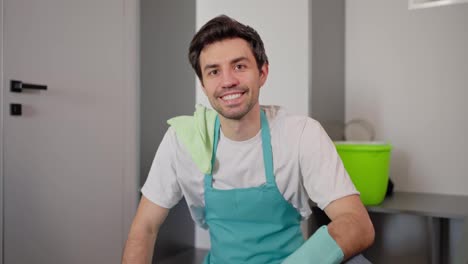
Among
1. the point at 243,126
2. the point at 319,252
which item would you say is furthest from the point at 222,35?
the point at 319,252

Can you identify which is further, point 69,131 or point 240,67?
point 69,131

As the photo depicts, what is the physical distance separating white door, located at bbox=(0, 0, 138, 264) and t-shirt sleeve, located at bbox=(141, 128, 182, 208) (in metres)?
0.59

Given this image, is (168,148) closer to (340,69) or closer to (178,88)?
(178,88)

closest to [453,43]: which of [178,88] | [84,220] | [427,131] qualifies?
[427,131]

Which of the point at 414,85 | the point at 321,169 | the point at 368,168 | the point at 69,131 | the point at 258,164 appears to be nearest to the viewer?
the point at 321,169

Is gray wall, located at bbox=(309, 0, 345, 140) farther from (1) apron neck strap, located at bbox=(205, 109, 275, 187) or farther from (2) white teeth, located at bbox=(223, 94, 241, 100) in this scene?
(2) white teeth, located at bbox=(223, 94, 241, 100)

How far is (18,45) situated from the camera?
163 centimetres

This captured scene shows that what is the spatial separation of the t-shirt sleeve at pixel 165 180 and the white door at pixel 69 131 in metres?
0.59

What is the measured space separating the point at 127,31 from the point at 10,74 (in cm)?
53

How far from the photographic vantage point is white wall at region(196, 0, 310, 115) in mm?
1996

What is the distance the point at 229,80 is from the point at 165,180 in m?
0.35

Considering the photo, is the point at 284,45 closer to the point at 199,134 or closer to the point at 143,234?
the point at 199,134

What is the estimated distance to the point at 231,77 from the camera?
123 cm

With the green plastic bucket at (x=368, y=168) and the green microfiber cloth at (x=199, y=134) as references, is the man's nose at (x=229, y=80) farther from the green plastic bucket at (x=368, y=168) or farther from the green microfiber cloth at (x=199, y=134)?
the green plastic bucket at (x=368, y=168)
